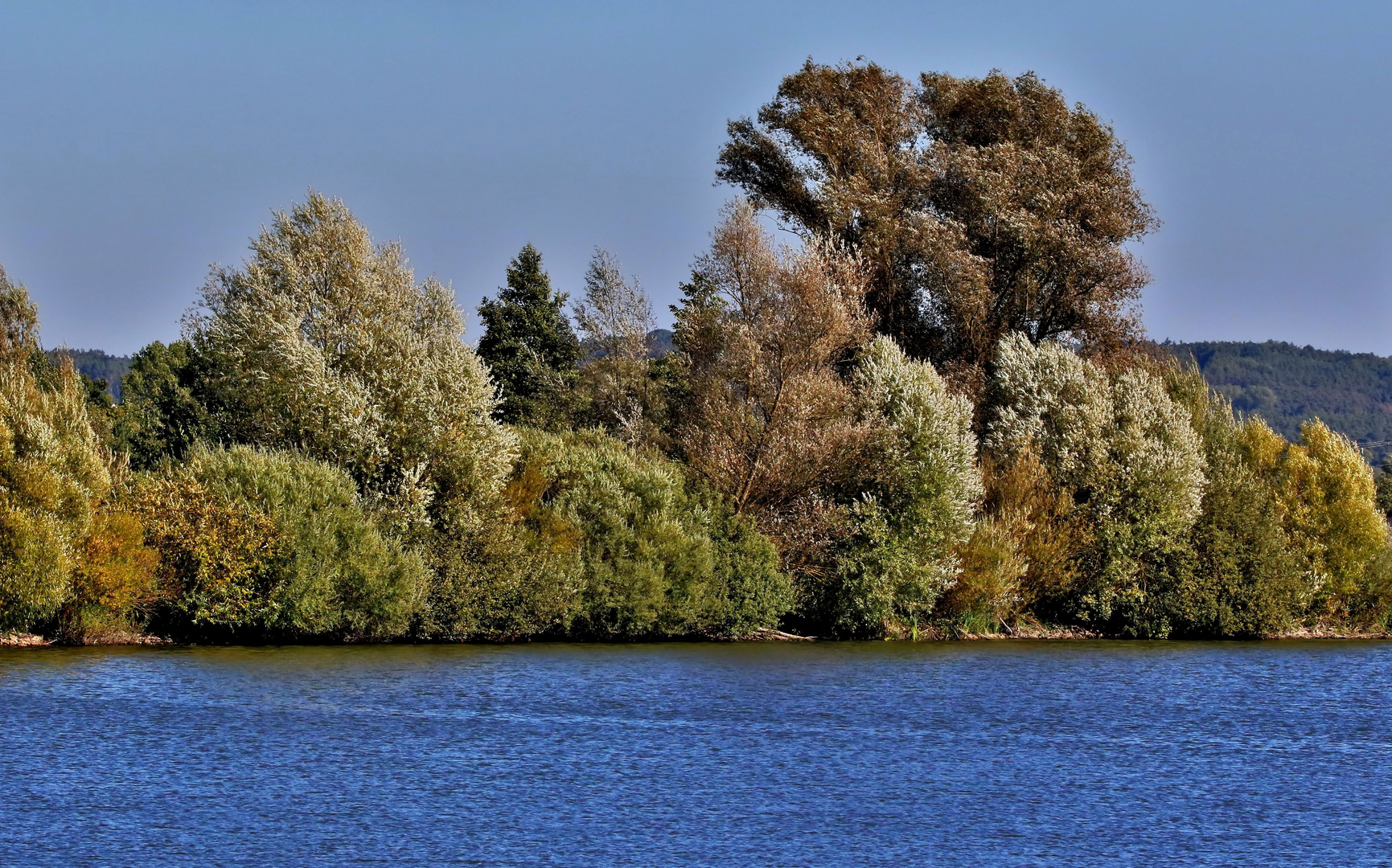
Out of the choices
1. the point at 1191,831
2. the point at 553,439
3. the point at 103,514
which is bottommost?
the point at 1191,831

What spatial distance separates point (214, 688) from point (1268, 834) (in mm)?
23692

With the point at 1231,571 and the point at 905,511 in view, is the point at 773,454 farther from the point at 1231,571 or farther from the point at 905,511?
the point at 1231,571

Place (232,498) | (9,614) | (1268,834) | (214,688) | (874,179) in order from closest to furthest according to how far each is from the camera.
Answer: (1268,834) < (214,688) < (9,614) < (232,498) < (874,179)

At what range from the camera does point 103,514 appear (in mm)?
41188

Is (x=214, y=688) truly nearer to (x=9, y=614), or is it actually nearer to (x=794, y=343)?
(x=9, y=614)

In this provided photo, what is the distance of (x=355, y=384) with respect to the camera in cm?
4628

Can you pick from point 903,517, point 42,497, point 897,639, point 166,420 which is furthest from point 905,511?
point 166,420

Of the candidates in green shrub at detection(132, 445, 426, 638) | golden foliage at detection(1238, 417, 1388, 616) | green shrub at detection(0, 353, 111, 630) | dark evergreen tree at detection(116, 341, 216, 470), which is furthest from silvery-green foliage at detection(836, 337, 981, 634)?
green shrub at detection(0, 353, 111, 630)

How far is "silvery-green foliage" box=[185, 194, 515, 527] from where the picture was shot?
151 feet

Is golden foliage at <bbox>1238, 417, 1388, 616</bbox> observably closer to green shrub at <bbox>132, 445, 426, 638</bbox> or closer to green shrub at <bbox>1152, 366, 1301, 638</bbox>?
green shrub at <bbox>1152, 366, 1301, 638</bbox>

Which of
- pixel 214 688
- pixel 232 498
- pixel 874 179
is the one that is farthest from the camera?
pixel 874 179

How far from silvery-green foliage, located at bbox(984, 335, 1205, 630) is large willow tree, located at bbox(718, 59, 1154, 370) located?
5.42m

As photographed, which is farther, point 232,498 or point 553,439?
point 553,439

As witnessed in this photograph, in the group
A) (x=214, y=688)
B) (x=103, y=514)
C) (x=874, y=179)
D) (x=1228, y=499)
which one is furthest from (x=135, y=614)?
(x=1228, y=499)
